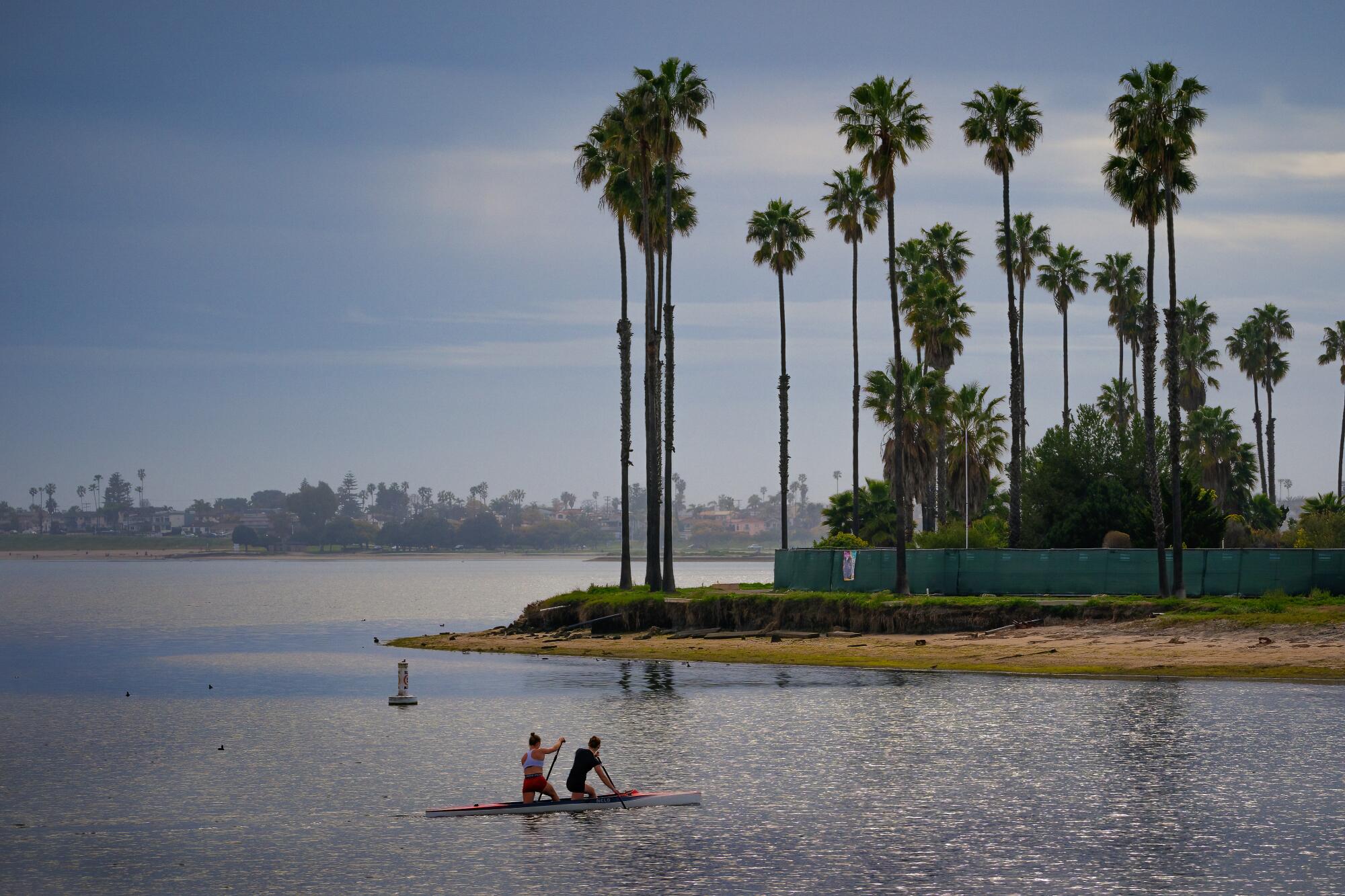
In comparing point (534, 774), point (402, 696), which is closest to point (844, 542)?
point (402, 696)

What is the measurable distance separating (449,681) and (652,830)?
27.4m

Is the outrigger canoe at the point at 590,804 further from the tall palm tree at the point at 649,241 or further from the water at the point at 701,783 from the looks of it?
the tall palm tree at the point at 649,241

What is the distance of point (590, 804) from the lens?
2630 centimetres

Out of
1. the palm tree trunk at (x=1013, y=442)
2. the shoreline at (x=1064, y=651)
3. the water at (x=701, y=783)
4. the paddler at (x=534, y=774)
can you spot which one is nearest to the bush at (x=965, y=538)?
the palm tree trunk at (x=1013, y=442)

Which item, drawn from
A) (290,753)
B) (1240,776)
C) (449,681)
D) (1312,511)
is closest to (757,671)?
(449,681)

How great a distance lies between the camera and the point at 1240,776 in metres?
27.6

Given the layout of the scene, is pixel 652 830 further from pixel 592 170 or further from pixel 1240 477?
pixel 1240 477

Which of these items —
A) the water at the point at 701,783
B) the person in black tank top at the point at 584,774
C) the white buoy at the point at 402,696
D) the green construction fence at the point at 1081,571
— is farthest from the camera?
the green construction fence at the point at 1081,571

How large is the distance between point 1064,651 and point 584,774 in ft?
88.3

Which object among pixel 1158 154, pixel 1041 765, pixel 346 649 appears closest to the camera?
pixel 1041 765

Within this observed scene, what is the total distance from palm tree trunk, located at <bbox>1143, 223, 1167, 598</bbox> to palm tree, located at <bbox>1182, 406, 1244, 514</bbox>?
43035 millimetres

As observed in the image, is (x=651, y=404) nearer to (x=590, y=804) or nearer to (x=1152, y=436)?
(x=1152, y=436)

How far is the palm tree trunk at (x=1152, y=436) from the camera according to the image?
55.8 m

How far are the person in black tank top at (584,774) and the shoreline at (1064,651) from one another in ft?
76.2
